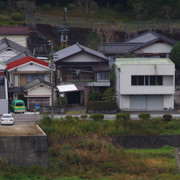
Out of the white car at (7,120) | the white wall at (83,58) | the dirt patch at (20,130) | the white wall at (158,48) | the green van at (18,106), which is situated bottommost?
the dirt patch at (20,130)

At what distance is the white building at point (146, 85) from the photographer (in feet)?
125

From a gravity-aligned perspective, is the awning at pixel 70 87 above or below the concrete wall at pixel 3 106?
above

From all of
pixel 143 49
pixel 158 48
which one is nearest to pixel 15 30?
pixel 143 49

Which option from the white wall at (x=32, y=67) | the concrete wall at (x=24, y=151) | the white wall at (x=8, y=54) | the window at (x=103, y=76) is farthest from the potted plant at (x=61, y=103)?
the white wall at (x=8, y=54)

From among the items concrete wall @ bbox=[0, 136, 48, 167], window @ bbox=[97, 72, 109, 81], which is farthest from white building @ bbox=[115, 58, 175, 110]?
concrete wall @ bbox=[0, 136, 48, 167]

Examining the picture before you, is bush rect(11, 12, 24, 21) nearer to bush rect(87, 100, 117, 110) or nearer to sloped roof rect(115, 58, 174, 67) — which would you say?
sloped roof rect(115, 58, 174, 67)

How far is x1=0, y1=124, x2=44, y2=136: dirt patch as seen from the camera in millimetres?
27025

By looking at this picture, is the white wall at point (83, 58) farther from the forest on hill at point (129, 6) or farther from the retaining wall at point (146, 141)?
the forest on hill at point (129, 6)

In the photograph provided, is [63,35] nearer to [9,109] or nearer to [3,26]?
[3,26]

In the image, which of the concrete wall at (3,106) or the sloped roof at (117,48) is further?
the sloped roof at (117,48)

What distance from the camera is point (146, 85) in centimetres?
3816

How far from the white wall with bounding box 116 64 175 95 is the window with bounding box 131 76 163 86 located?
402mm

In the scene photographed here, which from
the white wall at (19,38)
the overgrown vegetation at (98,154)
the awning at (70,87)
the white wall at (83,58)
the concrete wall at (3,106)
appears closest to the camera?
the overgrown vegetation at (98,154)

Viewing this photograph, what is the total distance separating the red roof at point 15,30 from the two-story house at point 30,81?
12.9m
